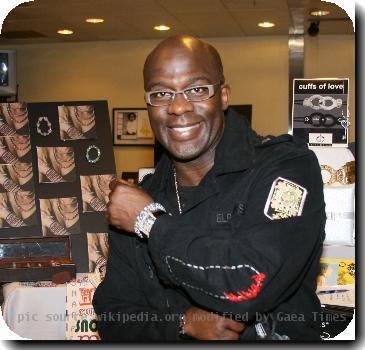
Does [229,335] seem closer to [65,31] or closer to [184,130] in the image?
[184,130]

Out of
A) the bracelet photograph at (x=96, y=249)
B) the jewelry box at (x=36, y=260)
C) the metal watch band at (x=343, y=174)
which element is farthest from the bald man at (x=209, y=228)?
the bracelet photograph at (x=96, y=249)

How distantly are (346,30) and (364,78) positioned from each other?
674 cm

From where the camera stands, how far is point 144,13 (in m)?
6.68

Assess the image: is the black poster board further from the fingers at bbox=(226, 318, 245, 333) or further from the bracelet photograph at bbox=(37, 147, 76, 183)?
the fingers at bbox=(226, 318, 245, 333)

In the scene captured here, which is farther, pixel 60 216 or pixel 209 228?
pixel 60 216

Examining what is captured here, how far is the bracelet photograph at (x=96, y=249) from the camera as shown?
9.60ft

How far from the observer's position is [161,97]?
61.2 inches

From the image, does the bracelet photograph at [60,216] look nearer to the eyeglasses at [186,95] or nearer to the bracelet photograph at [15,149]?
the bracelet photograph at [15,149]

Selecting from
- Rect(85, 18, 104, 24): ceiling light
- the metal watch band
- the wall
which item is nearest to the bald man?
the metal watch band

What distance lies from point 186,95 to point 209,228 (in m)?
0.33

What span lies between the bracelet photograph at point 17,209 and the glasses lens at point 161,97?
156 centimetres

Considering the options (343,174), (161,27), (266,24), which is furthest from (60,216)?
(266,24)

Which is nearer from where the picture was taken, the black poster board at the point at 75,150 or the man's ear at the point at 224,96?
the man's ear at the point at 224,96

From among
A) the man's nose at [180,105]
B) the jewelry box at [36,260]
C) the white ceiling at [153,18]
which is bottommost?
the jewelry box at [36,260]
